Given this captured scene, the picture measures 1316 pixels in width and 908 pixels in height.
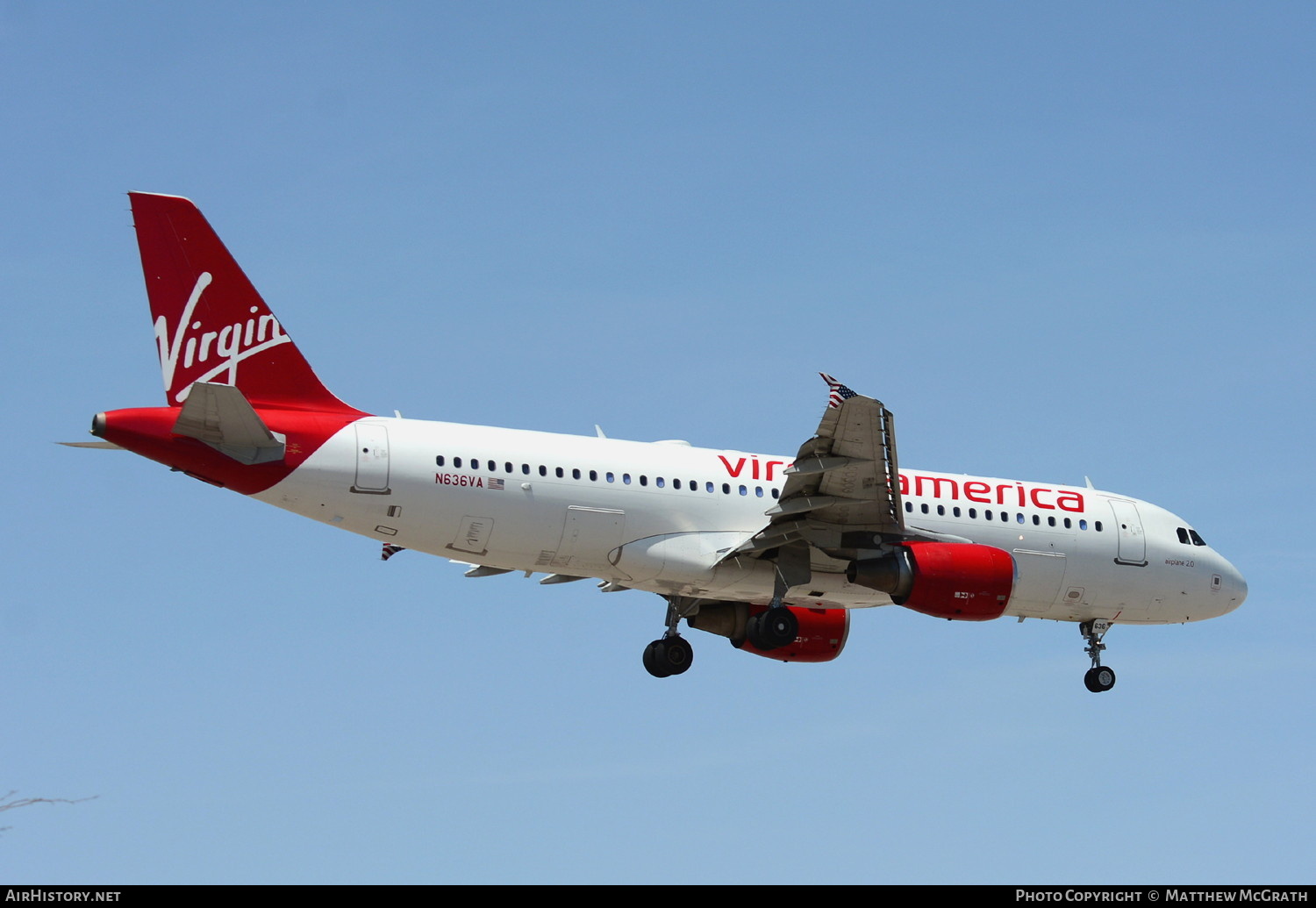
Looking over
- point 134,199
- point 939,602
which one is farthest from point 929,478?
point 134,199

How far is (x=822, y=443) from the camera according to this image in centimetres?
3047

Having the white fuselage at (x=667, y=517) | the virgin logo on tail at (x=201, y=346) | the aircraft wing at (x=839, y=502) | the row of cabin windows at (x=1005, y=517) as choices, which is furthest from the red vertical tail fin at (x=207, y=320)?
the row of cabin windows at (x=1005, y=517)

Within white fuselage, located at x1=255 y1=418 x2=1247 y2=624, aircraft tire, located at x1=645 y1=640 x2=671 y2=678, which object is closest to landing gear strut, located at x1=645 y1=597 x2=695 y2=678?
aircraft tire, located at x1=645 y1=640 x2=671 y2=678

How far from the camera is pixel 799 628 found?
121ft

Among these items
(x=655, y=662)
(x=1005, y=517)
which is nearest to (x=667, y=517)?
(x=655, y=662)

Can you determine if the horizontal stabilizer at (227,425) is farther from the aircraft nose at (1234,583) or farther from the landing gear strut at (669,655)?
the aircraft nose at (1234,583)

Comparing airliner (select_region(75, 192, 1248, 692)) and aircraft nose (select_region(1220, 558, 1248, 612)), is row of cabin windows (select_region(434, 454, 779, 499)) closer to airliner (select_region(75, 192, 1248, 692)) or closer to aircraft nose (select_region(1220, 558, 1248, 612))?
airliner (select_region(75, 192, 1248, 692))

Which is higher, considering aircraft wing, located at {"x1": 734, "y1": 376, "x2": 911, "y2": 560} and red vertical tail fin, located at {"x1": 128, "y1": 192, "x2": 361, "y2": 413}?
red vertical tail fin, located at {"x1": 128, "y1": 192, "x2": 361, "y2": 413}

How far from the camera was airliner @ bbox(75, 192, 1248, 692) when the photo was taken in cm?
2953

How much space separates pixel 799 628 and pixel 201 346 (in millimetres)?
14250

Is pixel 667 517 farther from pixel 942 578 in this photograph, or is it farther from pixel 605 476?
pixel 942 578

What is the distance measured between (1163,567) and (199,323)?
20.7m

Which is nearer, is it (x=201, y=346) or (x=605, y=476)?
(x=201, y=346)

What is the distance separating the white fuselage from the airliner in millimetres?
41
